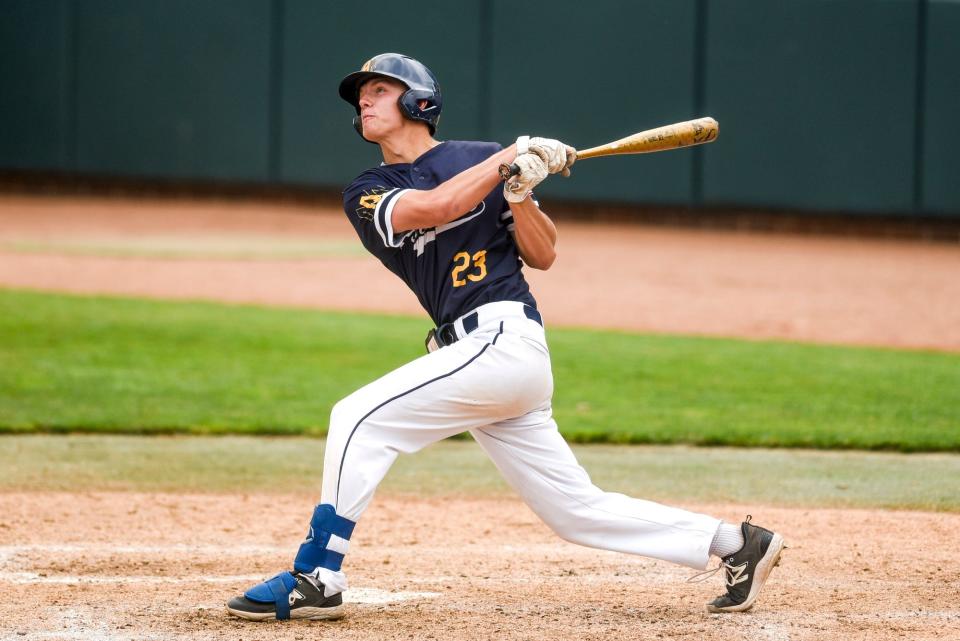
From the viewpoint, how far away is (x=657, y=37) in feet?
65.7

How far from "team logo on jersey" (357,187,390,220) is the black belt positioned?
42cm

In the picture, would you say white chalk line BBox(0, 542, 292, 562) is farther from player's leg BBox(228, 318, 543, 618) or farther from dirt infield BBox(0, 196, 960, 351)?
dirt infield BBox(0, 196, 960, 351)

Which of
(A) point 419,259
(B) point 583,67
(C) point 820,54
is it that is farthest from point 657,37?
(A) point 419,259

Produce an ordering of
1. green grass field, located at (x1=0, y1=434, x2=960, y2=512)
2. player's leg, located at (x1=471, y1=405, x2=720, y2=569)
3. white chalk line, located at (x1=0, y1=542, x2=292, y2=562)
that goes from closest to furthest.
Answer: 1. player's leg, located at (x1=471, y1=405, x2=720, y2=569)
2. white chalk line, located at (x1=0, y1=542, x2=292, y2=562)
3. green grass field, located at (x1=0, y1=434, x2=960, y2=512)

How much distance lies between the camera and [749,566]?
3967 millimetres

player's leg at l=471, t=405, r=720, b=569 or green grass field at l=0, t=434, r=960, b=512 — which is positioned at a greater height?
player's leg at l=471, t=405, r=720, b=569

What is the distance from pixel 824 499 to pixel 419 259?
2.89m

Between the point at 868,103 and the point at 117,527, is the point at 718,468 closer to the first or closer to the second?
the point at 117,527

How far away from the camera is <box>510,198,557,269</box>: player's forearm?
12.6ft

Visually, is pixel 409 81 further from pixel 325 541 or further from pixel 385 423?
pixel 325 541

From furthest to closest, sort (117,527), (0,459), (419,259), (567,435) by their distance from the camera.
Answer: (567,435) → (0,459) → (117,527) → (419,259)

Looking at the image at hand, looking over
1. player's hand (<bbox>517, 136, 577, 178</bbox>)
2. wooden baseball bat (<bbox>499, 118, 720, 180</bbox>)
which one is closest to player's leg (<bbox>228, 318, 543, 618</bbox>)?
player's hand (<bbox>517, 136, 577, 178</bbox>)

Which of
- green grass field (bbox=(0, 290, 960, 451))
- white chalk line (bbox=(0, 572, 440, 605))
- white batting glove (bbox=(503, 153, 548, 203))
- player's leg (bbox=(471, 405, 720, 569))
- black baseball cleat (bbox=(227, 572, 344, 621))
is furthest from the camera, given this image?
green grass field (bbox=(0, 290, 960, 451))

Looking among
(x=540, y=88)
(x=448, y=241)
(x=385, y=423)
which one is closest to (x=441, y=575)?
(x=385, y=423)
